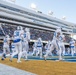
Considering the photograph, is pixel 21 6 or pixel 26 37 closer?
pixel 26 37

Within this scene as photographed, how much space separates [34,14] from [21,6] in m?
5.64

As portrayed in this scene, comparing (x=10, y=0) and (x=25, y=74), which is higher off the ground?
(x=10, y=0)

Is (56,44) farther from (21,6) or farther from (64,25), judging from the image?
(64,25)

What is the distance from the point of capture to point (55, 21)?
7806 cm

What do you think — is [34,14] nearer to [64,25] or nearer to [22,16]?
[22,16]

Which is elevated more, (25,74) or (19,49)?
(19,49)

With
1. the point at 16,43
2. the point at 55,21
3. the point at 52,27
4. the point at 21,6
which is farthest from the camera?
the point at 55,21

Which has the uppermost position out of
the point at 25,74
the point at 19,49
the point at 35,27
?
the point at 35,27

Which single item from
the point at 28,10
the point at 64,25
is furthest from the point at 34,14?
the point at 64,25

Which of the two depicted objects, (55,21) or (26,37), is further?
(55,21)

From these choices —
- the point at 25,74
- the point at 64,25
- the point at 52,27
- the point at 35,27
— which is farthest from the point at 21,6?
the point at 25,74

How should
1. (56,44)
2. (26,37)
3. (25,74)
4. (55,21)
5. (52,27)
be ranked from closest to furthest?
(25,74), (56,44), (26,37), (52,27), (55,21)

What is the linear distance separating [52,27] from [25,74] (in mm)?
67089

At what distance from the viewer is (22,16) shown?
62.4 metres
